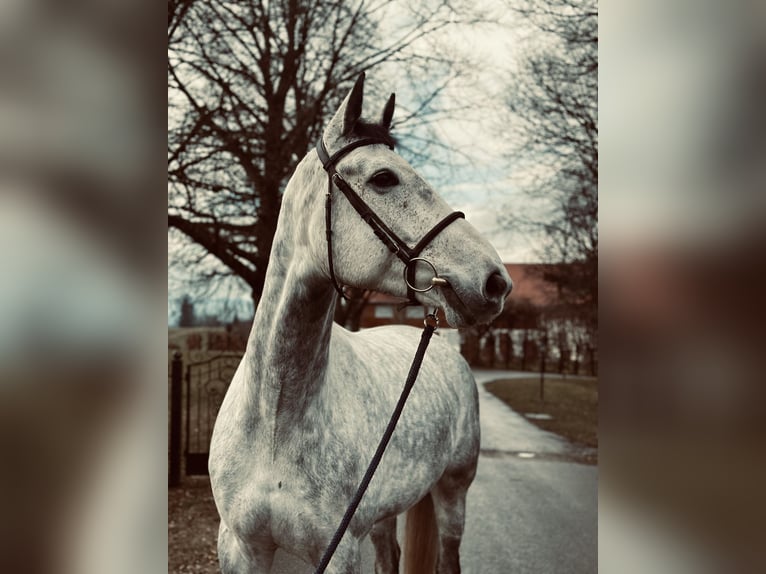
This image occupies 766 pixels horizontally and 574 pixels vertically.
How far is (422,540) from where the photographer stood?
353 centimetres

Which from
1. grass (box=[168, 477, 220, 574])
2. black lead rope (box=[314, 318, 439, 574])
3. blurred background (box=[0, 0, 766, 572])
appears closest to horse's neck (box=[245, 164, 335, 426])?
black lead rope (box=[314, 318, 439, 574])

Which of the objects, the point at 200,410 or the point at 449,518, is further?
the point at 200,410

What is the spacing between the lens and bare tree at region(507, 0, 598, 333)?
6801mm

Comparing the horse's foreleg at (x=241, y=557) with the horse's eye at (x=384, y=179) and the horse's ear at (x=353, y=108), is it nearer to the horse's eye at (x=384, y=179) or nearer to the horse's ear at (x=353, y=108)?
the horse's eye at (x=384, y=179)

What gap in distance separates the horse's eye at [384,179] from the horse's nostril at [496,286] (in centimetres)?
42

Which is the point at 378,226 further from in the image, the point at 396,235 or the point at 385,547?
the point at 385,547

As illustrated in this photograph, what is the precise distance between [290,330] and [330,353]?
1.33 feet

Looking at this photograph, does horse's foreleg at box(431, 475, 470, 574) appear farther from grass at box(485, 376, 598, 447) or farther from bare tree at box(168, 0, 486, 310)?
grass at box(485, 376, 598, 447)

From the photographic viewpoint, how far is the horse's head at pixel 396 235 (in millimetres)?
1612

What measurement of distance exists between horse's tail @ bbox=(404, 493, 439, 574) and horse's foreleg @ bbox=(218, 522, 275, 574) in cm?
154

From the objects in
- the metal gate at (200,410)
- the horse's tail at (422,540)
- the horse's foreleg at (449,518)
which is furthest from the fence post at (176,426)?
the horse's foreleg at (449,518)

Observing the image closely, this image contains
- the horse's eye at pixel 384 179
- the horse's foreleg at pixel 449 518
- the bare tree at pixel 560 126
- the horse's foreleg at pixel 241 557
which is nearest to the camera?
the horse's eye at pixel 384 179
